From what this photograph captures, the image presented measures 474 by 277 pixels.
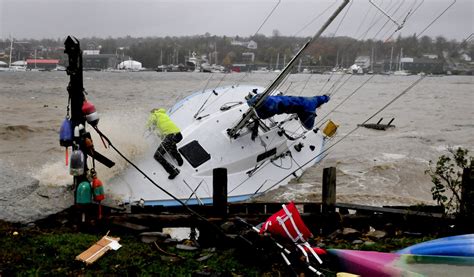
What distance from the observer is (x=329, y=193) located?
763 centimetres

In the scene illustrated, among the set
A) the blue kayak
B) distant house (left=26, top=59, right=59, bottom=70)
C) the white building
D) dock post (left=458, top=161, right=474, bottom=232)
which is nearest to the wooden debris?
the blue kayak

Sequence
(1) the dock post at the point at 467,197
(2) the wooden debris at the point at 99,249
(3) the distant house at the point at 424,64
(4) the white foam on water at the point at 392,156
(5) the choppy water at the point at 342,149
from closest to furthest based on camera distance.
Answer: (2) the wooden debris at the point at 99,249 < (1) the dock post at the point at 467,197 < (5) the choppy water at the point at 342,149 < (4) the white foam on water at the point at 392,156 < (3) the distant house at the point at 424,64

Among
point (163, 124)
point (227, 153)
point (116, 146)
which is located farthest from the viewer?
point (227, 153)

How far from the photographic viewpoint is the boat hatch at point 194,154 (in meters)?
11.6

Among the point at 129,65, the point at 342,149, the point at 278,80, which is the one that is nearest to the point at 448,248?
the point at 278,80

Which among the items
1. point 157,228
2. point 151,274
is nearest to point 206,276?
point 151,274

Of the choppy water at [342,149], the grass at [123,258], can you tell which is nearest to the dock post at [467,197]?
the grass at [123,258]

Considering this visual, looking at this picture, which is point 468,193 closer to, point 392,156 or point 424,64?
point 392,156

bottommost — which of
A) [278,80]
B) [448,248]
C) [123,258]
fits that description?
[123,258]

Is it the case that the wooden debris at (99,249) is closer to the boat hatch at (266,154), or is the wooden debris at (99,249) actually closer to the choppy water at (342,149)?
the choppy water at (342,149)

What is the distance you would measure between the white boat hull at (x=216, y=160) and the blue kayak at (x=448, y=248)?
5.19 m

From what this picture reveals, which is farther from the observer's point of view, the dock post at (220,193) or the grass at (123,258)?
the dock post at (220,193)

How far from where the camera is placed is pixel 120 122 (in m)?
12.5

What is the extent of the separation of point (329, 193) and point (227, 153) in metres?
4.93
